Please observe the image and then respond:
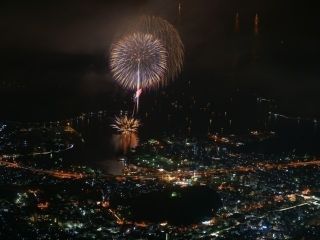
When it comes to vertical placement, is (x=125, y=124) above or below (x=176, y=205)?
above

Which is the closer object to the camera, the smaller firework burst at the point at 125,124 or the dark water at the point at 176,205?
the dark water at the point at 176,205

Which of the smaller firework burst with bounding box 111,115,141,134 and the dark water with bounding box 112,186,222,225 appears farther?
the smaller firework burst with bounding box 111,115,141,134

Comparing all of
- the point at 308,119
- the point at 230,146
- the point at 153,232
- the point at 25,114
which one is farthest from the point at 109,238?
the point at 308,119

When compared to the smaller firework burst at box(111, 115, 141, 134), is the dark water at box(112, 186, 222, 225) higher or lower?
lower

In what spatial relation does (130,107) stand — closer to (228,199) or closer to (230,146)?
(230,146)
